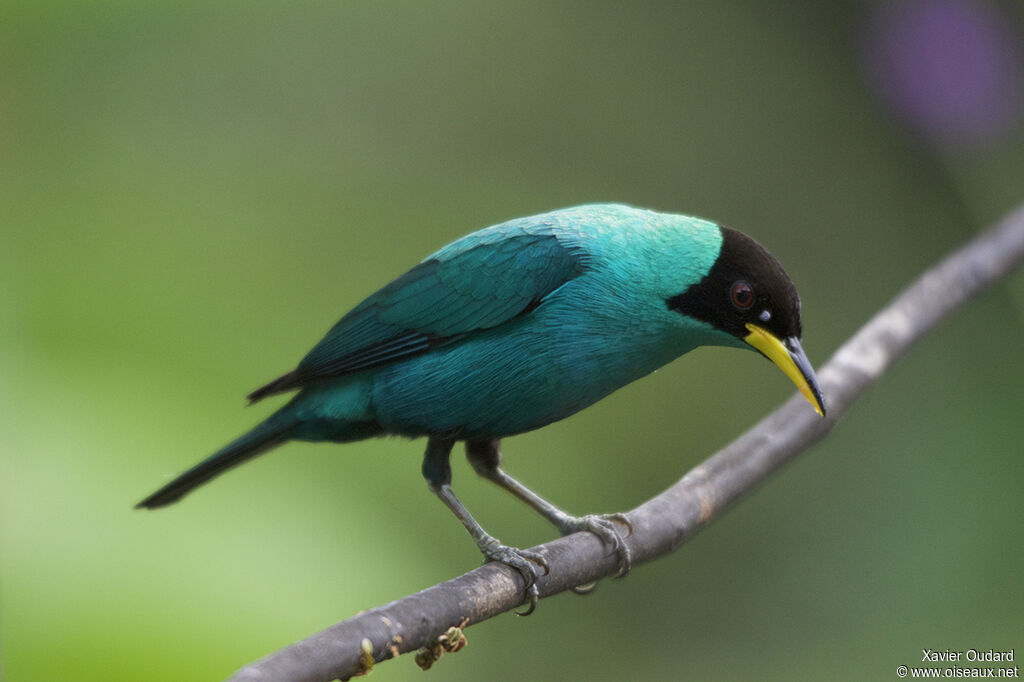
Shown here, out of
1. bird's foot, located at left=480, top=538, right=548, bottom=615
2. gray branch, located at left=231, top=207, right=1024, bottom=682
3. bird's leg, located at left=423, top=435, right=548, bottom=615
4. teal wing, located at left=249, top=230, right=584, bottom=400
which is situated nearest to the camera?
gray branch, located at left=231, top=207, right=1024, bottom=682

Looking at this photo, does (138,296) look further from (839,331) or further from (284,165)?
(839,331)

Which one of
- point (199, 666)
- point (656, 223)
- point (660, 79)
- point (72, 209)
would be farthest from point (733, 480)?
point (660, 79)

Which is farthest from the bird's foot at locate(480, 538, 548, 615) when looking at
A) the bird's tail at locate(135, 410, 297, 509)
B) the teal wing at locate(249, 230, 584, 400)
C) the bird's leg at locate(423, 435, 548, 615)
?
the bird's tail at locate(135, 410, 297, 509)

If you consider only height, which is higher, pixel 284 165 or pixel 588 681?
pixel 284 165

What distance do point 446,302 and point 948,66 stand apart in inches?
155

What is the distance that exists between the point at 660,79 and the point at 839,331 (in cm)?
203

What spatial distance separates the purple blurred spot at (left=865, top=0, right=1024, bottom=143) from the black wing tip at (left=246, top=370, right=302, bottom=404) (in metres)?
4.12

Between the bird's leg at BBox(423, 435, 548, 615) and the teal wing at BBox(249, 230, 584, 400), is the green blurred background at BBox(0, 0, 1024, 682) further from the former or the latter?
the teal wing at BBox(249, 230, 584, 400)

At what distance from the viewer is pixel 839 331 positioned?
6719mm

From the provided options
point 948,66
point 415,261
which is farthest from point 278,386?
point 948,66

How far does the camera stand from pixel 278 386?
12.7ft

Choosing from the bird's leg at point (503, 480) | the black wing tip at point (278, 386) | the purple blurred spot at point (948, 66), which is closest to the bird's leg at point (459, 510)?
the bird's leg at point (503, 480)

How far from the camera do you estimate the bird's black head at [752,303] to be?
347 cm

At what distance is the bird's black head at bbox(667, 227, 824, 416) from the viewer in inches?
136
